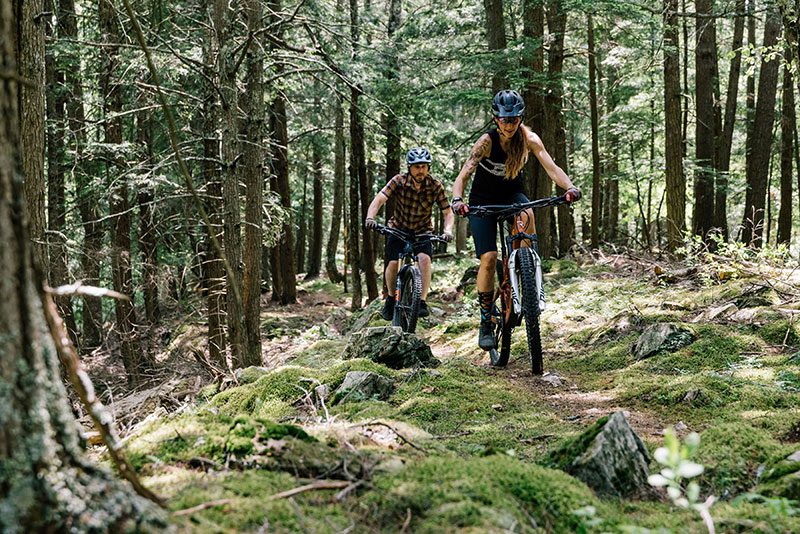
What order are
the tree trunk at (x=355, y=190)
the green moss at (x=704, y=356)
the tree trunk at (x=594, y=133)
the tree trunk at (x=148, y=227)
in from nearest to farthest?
the green moss at (x=704, y=356) → the tree trunk at (x=148, y=227) → the tree trunk at (x=355, y=190) → the tree trunk at (x=594, y=133)

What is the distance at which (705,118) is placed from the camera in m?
15.4

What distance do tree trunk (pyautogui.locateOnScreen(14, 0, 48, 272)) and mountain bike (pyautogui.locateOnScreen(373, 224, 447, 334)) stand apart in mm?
3735

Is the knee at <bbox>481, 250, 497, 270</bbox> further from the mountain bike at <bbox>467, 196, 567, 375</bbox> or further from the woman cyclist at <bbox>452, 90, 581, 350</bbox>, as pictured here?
the mountain bike at <bbox>467, 196, 567, 375</bbox>

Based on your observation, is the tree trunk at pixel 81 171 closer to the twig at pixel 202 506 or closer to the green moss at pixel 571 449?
the green moss at pixel 571 449

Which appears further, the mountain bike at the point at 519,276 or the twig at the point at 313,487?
the mountain bike at the point at 519,276

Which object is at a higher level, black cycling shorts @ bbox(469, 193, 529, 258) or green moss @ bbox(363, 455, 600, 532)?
black cycling shorts @ bbox(469, 193, 529, 258)

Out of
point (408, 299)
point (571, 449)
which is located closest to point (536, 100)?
point (408, 299)

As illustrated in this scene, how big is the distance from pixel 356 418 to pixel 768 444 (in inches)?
95.9

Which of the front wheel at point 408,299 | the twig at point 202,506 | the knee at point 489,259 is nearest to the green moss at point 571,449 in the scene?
the twig at point 202,506

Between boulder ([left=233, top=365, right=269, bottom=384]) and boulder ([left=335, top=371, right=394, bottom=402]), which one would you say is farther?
boulder ([left=233, top=365, right=269, bottom=384])

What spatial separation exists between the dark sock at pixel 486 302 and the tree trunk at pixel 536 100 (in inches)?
304

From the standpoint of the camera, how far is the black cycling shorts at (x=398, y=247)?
821cm

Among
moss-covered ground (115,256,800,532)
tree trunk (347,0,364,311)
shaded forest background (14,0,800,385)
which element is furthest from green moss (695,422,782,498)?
tree trunk (347,0,364,311)

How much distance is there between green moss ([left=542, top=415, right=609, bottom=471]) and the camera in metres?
3.11
